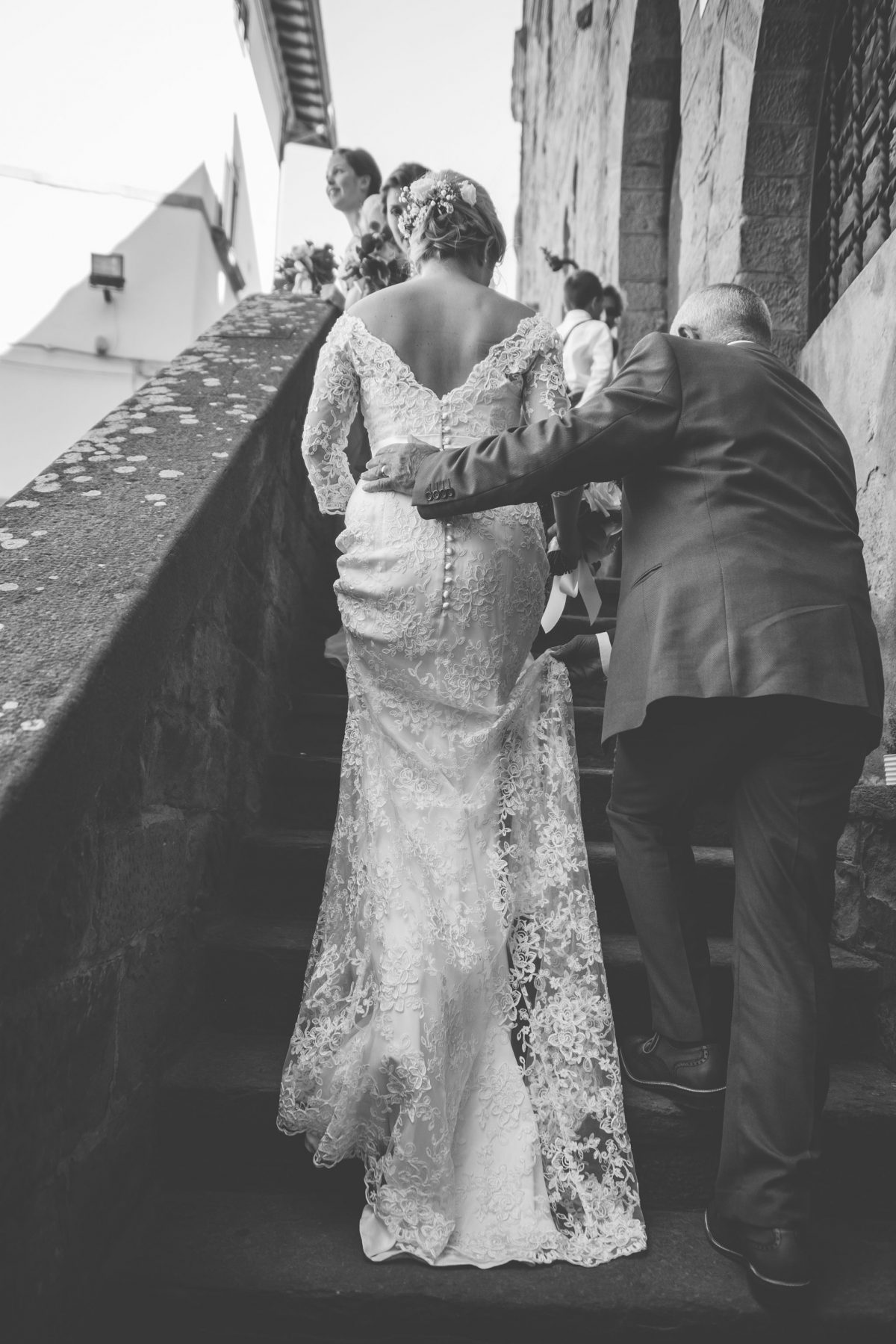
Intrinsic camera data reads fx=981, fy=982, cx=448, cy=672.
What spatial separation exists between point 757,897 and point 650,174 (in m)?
6.90

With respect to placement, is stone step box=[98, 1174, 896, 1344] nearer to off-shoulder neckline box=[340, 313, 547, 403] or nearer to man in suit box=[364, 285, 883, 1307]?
man in suit box=[364, 285, 883, 1307]

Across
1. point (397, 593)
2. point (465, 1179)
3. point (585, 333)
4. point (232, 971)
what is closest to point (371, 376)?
point (397, 593)

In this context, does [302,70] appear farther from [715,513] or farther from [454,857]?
[454,857]

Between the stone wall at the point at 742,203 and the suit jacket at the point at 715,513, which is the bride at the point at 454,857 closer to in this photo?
the suit jacket at the point at 715,513

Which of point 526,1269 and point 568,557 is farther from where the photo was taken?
point 568,557

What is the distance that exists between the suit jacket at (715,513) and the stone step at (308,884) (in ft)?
2.56

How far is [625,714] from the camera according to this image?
2.03 metres

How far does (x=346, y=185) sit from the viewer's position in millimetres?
5270

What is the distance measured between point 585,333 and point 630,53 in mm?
3059

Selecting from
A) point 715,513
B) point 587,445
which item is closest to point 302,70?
point 587,445

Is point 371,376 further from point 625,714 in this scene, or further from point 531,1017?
point 531,1017

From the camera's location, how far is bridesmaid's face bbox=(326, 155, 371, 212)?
5.26 m

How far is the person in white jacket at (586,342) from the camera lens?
5.51 metres

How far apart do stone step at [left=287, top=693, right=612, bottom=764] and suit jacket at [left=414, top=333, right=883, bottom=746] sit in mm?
1160
